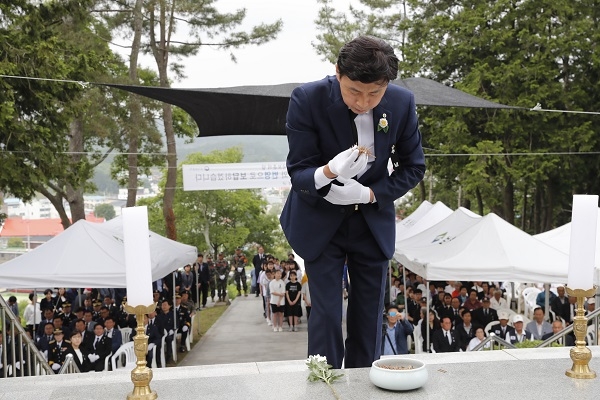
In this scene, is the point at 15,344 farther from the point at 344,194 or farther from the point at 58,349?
the point at 58,349

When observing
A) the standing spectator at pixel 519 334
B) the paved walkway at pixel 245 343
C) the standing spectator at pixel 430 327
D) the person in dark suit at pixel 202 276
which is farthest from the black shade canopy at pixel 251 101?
the person in dark suit at pixel 202 276

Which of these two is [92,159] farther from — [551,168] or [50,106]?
[551,168]

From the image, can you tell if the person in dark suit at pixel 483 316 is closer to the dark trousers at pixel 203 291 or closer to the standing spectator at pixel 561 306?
the standing spectator at pixel 561 306

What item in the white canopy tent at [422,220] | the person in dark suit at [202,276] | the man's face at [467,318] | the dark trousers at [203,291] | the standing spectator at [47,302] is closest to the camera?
the man's face at [467,318]

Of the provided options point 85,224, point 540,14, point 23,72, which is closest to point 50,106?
point 23,72

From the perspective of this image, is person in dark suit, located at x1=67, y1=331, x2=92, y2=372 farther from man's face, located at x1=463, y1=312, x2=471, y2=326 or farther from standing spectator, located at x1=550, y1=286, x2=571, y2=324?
standing spectator, located at x1=550, y1=286, x2=571, y2=324

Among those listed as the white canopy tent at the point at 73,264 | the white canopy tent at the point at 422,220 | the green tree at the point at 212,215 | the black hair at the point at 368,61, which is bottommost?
the green tree at the point at 212,215

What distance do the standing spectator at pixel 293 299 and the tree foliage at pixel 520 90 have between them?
710 cm

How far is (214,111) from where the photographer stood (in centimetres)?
880

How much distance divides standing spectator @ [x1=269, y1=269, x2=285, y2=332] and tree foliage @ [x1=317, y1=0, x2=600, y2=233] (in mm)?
7289

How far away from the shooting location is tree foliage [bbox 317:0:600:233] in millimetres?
18859

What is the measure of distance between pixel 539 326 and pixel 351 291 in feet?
26.2

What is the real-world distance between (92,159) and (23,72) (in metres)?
14.9

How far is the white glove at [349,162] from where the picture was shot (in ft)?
7.07
